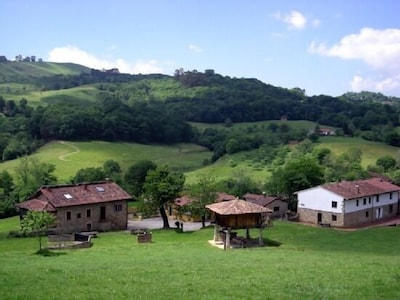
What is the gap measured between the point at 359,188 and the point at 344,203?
19.0 feet

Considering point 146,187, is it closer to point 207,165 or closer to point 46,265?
point 46,265

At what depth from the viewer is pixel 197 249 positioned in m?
46.1

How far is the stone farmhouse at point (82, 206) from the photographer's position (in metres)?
65.6

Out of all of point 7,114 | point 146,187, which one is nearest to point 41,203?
point 146,187

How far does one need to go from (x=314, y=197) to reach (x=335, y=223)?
4636 millimetres

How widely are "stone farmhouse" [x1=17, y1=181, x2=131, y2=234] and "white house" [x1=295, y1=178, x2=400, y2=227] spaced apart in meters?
24.7

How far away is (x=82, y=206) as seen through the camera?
67.4m

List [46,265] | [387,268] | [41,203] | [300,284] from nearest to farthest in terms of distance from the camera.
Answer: [300,284] → [387,268] → [46,265] → [41,203]

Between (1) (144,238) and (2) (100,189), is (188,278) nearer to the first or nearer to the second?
(1) (144,238)

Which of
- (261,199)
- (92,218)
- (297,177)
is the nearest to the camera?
(92,218)

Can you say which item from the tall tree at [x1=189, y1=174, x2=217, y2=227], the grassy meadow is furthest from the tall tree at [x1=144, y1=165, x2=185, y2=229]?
the grassy meadow

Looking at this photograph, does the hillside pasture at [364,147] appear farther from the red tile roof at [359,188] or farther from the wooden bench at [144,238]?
the wooden bench at [144,238]

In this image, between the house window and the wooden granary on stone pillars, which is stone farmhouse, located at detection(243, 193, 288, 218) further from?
the wooden granary on stone pillars

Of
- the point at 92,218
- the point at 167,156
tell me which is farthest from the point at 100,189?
the point at 167,156
